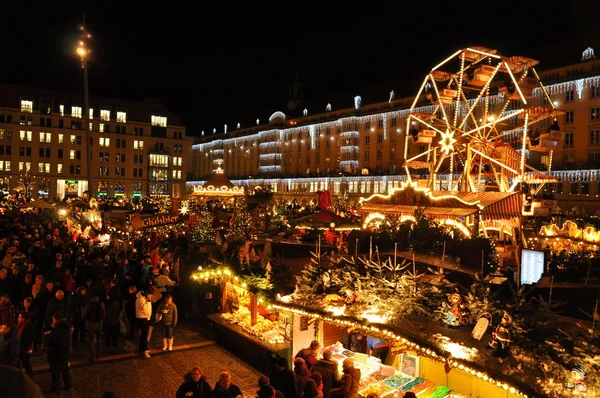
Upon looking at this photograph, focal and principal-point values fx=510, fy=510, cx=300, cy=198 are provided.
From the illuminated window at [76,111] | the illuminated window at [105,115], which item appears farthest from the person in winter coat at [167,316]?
the illuminated window at [105,115]

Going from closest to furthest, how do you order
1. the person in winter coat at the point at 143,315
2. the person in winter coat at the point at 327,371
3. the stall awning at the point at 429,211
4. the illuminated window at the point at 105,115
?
the person in winter coat at the point at 327,371 < the person in winter coat at the point at 143,315 < the stall awning at the point at 429,211 < the illuminated window at the point at 105,115

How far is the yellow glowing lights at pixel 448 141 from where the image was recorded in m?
21.6

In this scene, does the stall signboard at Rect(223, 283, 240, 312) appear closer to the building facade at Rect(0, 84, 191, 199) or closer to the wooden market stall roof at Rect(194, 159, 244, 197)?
the wooden market stall roof at Rect(194, 159, 244, 197)

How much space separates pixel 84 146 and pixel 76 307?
252ft

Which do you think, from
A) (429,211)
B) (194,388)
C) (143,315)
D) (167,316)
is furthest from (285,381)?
(429,211)

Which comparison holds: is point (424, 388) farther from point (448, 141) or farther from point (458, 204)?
point (448, 141)

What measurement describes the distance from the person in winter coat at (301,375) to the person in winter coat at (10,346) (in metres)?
4.44

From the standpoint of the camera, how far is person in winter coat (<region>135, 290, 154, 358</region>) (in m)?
11.1

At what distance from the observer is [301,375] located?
7586 millimetres

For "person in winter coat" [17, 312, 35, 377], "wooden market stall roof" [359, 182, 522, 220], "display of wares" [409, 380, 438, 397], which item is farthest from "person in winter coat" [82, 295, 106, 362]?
"wooden market stall roof" [359, 182, 522, 220]

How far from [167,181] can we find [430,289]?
3273 inches

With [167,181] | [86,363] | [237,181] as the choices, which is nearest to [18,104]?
[167,181]

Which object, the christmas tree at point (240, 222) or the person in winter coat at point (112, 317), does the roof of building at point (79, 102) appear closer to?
the christmas tree at point (240, 222)

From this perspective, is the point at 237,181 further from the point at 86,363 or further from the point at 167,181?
the point at 86,363
